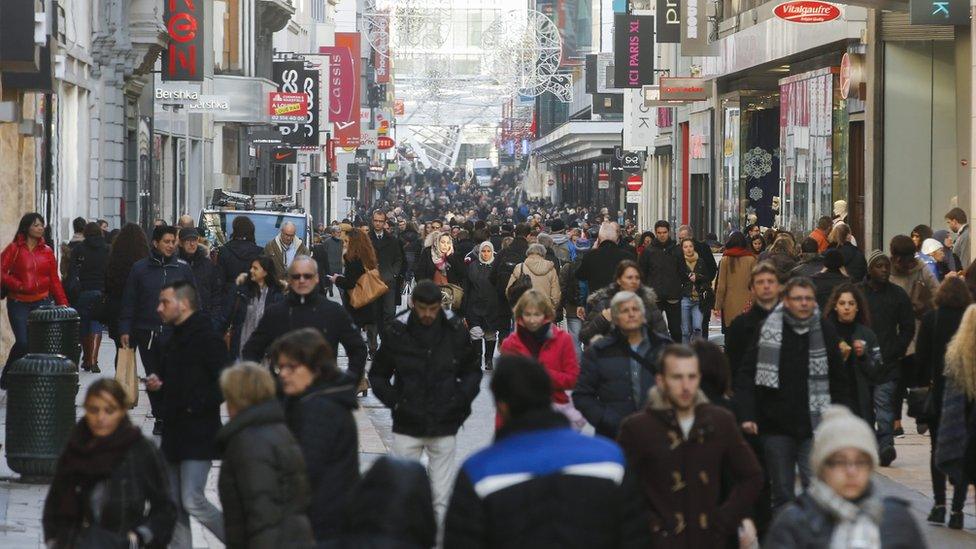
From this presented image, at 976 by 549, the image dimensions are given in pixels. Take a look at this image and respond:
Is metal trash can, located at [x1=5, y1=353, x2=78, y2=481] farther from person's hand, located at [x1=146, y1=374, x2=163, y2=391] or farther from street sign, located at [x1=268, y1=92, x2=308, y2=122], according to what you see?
street sign, located at [x1=268, y1=92, x2=308, y2=122]

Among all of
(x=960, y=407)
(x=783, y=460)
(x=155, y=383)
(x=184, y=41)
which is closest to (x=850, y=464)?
(x=783, y=460)

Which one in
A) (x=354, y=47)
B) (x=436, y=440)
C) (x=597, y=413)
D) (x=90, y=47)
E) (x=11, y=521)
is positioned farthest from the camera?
(x=354, y=47)

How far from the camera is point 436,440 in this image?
10.4 m

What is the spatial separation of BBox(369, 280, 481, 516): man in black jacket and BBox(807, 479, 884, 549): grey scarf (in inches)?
197

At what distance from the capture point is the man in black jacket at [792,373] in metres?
9.70

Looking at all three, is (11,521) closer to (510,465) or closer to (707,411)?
(707,411)

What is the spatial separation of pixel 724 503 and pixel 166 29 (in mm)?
30520

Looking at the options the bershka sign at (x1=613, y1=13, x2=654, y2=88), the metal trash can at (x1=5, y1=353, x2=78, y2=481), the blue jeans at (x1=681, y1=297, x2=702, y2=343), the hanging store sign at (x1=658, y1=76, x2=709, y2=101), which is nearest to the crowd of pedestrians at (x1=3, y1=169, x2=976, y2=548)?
the metal trash can at (x1=5, y1=353, x2=78, y2=481)

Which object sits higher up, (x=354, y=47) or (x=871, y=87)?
(x=354, y=47)

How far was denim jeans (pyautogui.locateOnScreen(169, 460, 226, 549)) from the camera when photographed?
30.6ft

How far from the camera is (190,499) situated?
934 centimetres

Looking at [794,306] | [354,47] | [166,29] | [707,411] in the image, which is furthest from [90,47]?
[354,47]

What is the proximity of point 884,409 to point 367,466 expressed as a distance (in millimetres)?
3859

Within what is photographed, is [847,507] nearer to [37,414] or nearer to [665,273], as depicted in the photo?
[37,414]
